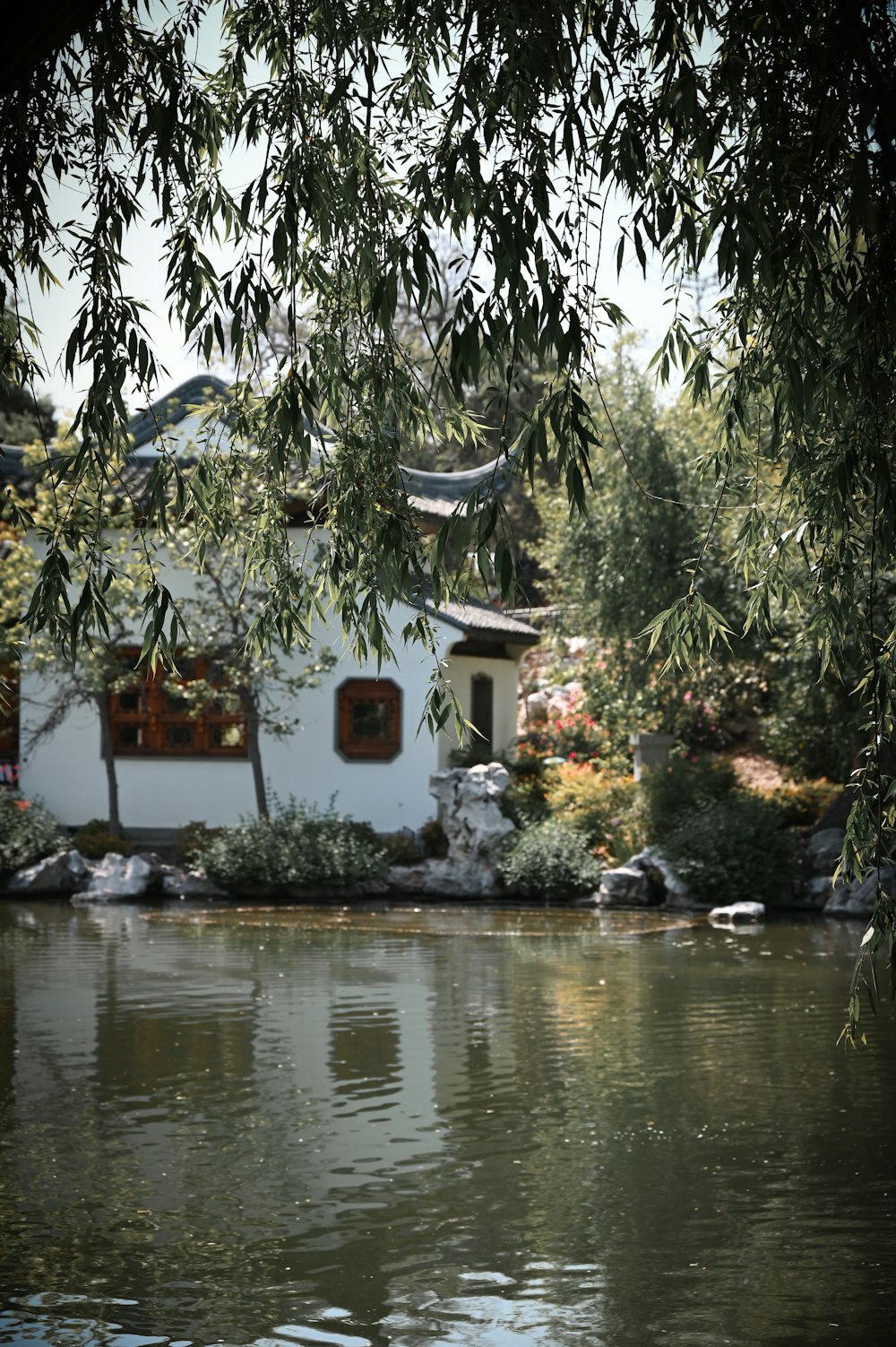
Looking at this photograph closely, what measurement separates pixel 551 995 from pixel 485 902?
728 cm

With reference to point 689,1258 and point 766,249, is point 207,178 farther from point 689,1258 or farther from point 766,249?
point 689,1258

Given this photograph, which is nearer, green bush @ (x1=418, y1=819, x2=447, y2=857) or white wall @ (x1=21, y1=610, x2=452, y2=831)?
green bush @ (x1=418, y1=819, x2=447, y2=857)

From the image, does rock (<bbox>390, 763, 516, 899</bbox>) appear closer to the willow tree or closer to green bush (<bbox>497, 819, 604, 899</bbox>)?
green bush (<bbox>497, 819, 604, 899</bbox>)

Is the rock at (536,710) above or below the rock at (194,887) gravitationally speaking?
above

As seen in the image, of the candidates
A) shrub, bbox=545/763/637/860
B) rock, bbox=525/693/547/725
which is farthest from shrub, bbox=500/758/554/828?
rock, bbox=525/693/547/725

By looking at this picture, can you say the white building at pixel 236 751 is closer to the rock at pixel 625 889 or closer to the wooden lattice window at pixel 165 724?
the wooden lattice window at pixel 165 724

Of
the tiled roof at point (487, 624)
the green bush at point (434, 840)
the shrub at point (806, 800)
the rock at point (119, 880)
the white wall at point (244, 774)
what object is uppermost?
the tiled roof at point (487, 624)

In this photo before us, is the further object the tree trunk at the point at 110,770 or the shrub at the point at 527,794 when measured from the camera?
the tree trunk at the point at 110,770

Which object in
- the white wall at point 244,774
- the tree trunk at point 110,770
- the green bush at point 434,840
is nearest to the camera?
the green bush at point 434,840

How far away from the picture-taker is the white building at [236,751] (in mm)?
21141

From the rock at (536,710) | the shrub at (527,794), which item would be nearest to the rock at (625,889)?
the shrub at (527,794)

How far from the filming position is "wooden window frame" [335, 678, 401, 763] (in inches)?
835

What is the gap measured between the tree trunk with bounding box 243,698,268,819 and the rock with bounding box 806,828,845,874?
7.56m

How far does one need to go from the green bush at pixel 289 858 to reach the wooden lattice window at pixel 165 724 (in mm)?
2608
